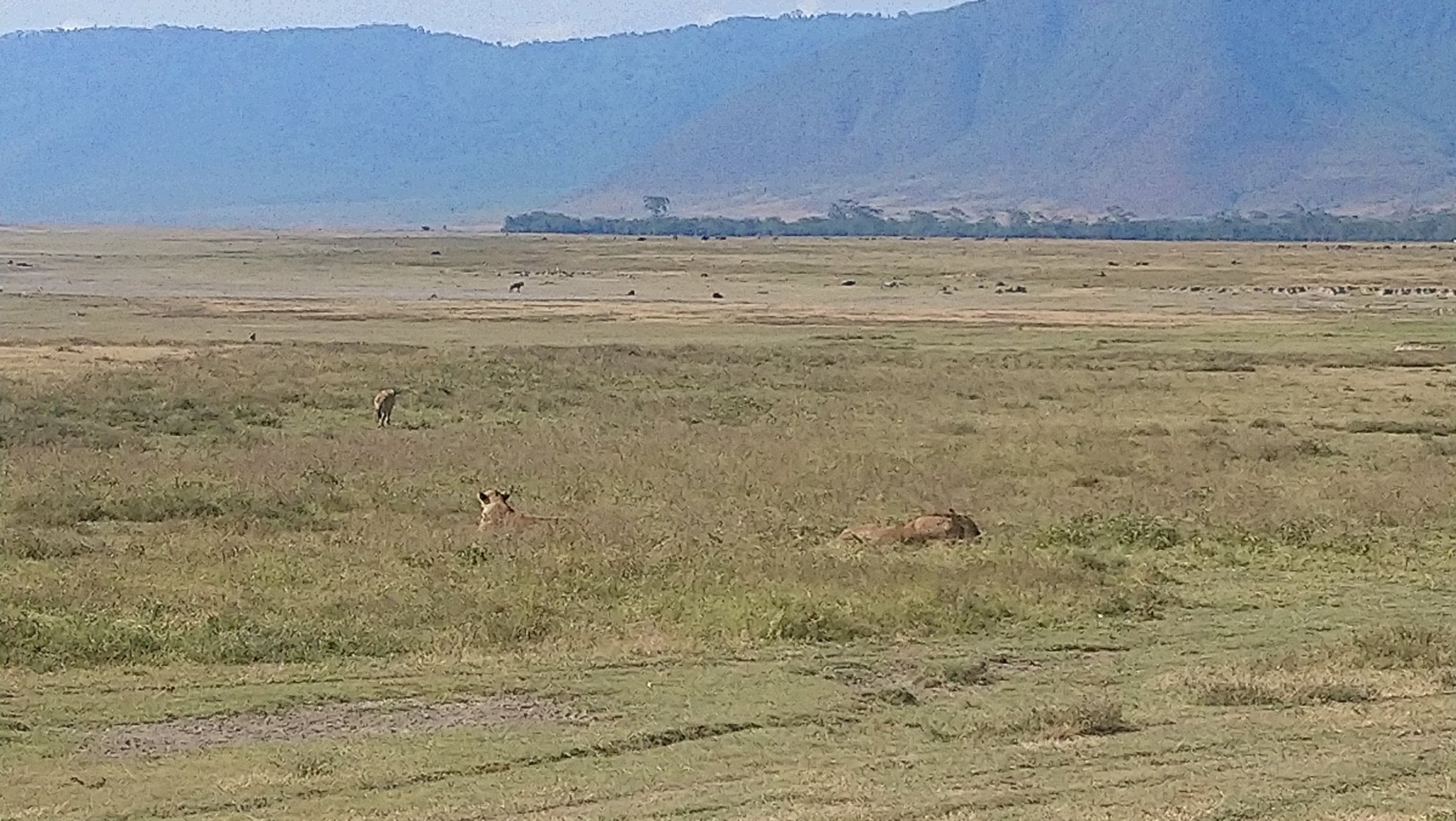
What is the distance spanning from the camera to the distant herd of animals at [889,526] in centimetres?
1936

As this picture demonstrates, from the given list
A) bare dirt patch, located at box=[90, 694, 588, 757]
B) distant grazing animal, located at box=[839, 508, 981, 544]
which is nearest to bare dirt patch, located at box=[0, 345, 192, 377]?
distant grazing animal, located at box=[839, 508, 981, 544]

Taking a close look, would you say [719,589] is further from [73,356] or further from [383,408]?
[73,356]

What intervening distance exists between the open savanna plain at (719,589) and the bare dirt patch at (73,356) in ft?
0.86

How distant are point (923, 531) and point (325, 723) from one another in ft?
28.0

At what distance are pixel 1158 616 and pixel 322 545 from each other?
757 cm

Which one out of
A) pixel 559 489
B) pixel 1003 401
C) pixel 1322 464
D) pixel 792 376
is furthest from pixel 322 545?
pixel 792 376

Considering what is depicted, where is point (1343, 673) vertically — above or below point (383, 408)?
above

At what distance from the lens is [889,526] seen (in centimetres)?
2003

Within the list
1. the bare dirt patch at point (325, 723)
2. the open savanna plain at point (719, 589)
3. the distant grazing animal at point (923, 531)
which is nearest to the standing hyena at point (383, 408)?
the open savanna plain at point (719, 589)

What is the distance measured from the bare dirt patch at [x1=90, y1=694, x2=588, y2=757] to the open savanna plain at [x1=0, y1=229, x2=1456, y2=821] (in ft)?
0.14

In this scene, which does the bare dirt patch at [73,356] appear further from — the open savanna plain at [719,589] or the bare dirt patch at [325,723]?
the bare dirt patch at [325,723]

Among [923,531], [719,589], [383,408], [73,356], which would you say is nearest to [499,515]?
[719,589]

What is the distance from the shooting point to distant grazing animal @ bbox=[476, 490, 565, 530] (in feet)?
63.7

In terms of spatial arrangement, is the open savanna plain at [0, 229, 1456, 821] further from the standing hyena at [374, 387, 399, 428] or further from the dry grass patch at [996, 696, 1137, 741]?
the standing hyena at [374, 387, 399, 428]
